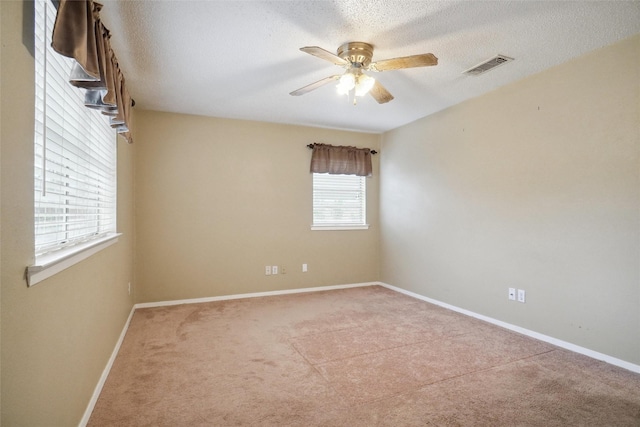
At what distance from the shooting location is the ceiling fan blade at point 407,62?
2170mm

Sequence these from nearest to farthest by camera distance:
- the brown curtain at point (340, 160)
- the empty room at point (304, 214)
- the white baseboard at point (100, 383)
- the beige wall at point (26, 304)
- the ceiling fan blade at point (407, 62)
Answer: the beige wall at point (26, 304), the empty room at point (304, 214), the white baseboard at point (100, 383), the ceiling fan blade at point (407, 62), the brown curtain at point (340, 160)

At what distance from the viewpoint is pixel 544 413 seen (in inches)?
75.4

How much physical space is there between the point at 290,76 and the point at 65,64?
1.78 meters

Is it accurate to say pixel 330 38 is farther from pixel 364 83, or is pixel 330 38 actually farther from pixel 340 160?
pixel 340 160

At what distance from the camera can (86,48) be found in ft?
4.66

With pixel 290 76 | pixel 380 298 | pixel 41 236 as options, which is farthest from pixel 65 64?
pixel 380 298

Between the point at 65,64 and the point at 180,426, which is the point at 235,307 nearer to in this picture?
the point at 180,426

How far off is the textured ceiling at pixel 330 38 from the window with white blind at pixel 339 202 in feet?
5.52

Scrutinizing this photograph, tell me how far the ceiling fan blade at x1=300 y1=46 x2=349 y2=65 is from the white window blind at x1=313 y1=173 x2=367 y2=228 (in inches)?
103

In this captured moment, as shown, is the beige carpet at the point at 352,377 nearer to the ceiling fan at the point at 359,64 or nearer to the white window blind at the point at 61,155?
the white window blind at the point at 61,155

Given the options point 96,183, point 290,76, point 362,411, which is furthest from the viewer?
point 290,76

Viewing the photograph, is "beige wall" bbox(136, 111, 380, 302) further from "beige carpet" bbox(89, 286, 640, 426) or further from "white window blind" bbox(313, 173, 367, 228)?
"beige carpet" bbox(89, 286, 640, 426)

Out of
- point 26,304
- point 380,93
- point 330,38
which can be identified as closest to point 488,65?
point 380,93

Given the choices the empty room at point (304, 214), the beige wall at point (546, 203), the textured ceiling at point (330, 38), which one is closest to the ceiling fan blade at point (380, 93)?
the empty room at point (304, 214)
